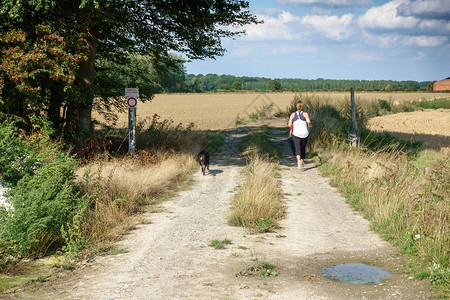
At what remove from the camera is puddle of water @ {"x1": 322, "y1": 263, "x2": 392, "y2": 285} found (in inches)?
253

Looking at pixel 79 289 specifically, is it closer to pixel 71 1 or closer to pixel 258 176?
pixel 258 176

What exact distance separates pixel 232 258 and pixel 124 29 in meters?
11.9

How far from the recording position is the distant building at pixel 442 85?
319 feet

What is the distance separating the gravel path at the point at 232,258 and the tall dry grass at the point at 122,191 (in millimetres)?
417

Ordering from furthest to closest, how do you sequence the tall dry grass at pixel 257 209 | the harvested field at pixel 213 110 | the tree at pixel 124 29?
the harvested field at pixel 213 110 < the tree at pixel 124 29 < the tall dry grass at pixel 257 209

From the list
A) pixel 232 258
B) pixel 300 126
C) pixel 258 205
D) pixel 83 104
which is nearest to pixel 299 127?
pixel 300 126

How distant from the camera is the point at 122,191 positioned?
10.6m

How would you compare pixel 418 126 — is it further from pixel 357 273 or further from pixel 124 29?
pixel 357 273

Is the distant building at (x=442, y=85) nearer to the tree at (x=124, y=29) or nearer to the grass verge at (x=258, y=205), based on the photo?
the tree at (x=124, y=29)

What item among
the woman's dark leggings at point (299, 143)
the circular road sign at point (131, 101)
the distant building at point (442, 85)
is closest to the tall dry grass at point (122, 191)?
the circular road sign at point (131, 101)

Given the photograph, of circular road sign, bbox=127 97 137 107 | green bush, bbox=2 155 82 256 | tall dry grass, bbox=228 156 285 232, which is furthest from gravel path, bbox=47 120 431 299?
circular road sign, bbox=127 97 137 107

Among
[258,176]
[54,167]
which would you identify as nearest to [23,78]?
[54,167]

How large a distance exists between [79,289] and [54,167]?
10.5 feet

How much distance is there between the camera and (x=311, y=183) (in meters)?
13.7
